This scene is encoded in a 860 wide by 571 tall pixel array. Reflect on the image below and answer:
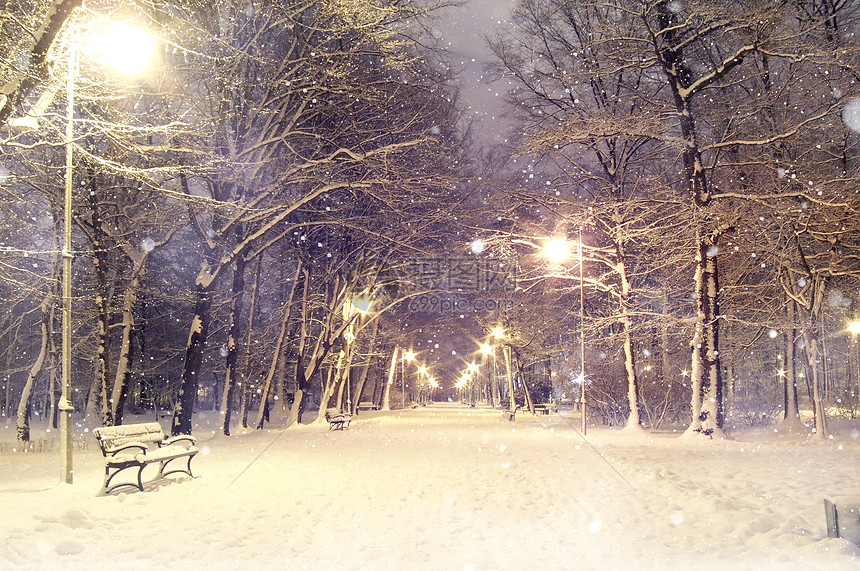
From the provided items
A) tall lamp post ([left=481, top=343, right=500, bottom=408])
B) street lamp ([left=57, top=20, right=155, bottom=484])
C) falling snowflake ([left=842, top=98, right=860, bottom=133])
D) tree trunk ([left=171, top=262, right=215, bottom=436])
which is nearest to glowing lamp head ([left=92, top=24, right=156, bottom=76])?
street lamp ([left=57, top=20, right=155, bottom=484])

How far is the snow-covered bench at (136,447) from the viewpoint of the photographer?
9188 millimetres

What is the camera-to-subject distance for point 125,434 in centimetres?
1027

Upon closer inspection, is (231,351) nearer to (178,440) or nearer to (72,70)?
(178,440)

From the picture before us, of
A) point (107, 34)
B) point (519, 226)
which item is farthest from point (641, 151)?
point (107, 34)

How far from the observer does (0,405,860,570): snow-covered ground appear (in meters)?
6.10

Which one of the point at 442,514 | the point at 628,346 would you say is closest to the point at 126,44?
the point at 442,514

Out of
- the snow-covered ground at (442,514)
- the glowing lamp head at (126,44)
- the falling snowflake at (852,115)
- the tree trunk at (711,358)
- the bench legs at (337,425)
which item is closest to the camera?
the snow-covered ground at (442,514)

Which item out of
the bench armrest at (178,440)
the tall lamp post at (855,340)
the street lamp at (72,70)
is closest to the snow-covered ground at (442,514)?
the bench armrest at (178,440)

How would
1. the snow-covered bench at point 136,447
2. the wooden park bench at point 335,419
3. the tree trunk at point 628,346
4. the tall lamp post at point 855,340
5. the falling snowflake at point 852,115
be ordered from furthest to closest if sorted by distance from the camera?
the wooden park bench at point 335,419 < the tall lamp post at point 855,340 < the tree trunk at point 628,346 < the falling snowflake at point 852,115 < the snow-covered bench at point 136,447

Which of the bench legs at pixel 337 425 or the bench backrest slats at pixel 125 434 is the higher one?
the bench backrest slats at pixel 125 434

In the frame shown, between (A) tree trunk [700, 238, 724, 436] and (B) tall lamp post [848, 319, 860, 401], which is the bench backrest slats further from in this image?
(B) tall lamp post [848, 319, 860, 401]

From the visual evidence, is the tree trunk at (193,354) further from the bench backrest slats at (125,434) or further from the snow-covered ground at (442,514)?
the bench backrest slats at (125,434)

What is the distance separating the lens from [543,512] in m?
8.37

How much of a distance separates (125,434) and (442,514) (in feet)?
18.0
